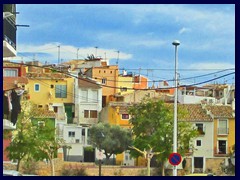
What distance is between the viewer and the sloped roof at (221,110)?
17.1 meters

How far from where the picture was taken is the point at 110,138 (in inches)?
640

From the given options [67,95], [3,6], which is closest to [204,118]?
[67,95]

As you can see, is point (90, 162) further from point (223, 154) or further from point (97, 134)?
point (223, 154)

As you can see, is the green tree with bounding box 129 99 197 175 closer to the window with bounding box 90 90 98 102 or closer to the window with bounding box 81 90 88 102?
the window with bounding box 90 90 98 102

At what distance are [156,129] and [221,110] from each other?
5.69ft

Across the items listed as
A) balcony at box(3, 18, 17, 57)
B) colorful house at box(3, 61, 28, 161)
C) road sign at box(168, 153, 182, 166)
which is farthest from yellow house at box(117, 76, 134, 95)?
balcony at box(3, 18, 17, 57)

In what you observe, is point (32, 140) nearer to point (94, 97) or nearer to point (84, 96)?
point (84, 96)

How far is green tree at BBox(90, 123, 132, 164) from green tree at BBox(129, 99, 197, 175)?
239 millimetres

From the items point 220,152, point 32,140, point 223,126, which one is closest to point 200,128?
point 223,126

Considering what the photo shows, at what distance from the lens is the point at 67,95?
656 inches

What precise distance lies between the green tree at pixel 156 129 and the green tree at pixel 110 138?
0.24 meters

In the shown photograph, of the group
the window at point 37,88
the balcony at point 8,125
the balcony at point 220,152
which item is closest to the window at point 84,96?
the window at point 37,88

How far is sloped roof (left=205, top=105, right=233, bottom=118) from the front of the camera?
56.0 feet
